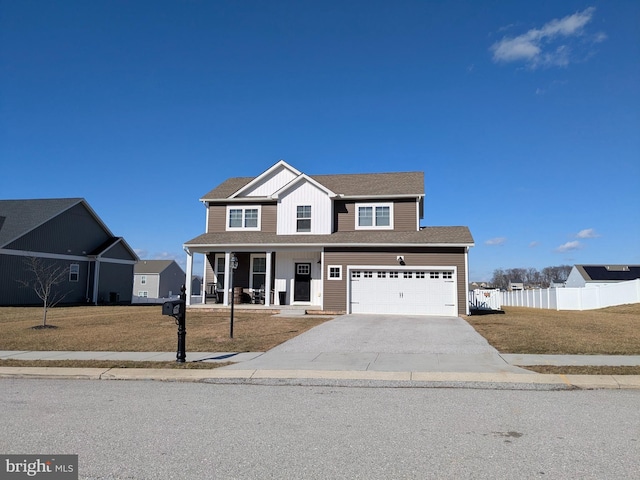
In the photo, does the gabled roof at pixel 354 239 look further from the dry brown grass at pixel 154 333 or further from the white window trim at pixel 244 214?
the dry brown grass at pixel 154 333

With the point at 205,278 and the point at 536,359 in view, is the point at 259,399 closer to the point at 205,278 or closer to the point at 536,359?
the point at 536,359

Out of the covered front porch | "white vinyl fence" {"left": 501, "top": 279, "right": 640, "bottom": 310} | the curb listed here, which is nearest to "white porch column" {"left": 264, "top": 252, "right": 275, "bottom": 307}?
the covered front porch

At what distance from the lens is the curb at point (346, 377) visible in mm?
8539

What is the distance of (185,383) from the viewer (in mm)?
9281

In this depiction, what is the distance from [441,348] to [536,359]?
2.68 meters

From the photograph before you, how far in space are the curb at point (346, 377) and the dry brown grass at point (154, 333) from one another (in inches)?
110

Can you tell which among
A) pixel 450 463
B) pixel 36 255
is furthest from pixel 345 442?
pixel 36 255

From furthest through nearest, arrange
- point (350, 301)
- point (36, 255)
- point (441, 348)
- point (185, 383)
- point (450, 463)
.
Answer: point (36, 255) < point (350, 301) < point (441, 348) < point (185, 383) < point (450, 463)

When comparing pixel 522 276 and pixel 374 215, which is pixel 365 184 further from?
pixel 522 276

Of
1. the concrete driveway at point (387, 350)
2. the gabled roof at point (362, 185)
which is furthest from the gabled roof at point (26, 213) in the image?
the concrete driveway at point (387, 350)

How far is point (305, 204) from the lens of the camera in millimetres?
26031

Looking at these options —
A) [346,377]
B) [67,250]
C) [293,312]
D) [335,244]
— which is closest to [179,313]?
[346,377]

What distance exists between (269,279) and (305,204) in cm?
451
